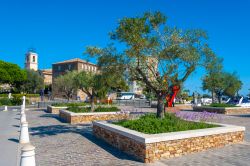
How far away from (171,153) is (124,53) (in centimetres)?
449

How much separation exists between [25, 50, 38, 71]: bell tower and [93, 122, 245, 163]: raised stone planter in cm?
10790

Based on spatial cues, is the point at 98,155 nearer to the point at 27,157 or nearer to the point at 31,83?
the point at 27,157

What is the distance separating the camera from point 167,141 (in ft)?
25.7

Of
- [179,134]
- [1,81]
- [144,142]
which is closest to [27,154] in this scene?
[144,142]

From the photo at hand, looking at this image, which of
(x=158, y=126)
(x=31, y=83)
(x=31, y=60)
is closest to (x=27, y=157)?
(x=158, y=126)

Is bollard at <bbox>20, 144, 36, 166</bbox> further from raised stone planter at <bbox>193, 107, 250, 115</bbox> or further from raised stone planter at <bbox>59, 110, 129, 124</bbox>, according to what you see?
raised stone planter at <bbox>193, 107, 250, 115</bbox>

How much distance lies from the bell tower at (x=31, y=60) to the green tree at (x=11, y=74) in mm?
44767

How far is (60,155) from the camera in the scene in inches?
327

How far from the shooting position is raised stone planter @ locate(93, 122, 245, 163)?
7.55m

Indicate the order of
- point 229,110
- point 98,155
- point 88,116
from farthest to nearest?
point 229,110 < point 88,116 < point 98,155

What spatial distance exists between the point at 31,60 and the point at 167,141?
111557 millimetres

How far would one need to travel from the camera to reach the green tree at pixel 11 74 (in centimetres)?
6252

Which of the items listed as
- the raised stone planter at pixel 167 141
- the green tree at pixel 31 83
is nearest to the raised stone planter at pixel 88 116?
the raised stone planter at pixel 167 141

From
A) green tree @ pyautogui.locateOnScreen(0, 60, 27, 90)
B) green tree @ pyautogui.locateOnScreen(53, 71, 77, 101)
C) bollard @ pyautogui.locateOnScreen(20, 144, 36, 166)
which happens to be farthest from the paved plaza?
green tree @ pyautogui.locateOnScreen(0, 60, 27, 90)
